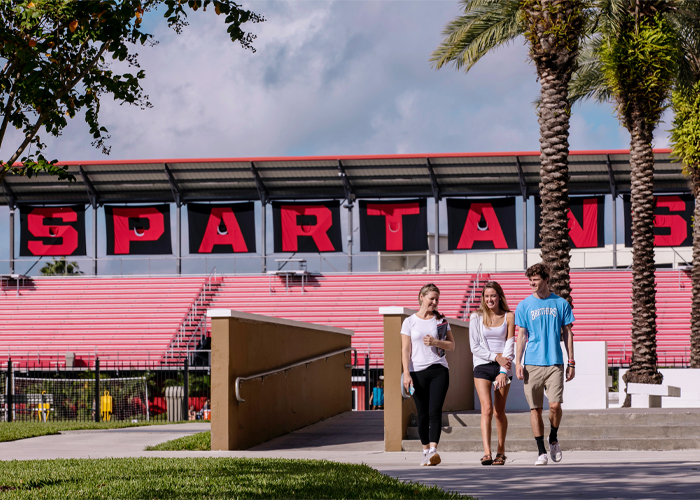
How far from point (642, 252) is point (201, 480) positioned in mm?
13764

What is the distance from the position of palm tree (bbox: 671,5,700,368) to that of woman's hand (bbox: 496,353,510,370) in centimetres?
1195

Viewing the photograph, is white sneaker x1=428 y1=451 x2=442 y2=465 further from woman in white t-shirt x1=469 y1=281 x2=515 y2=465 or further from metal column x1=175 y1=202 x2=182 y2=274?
metal column x1=175 y1=202 x2=182 y2=274

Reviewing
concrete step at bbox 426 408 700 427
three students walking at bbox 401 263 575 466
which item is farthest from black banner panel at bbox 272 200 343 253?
three students walking at bbox 401 263 575 466

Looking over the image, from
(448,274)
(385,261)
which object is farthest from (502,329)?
(385,261)

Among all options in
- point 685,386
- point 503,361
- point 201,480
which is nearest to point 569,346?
point 503,361

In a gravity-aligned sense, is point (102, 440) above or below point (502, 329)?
below

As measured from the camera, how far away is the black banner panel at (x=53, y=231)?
37.6 m

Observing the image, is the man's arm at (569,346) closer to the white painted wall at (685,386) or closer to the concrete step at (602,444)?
the concrete step at (602,444)

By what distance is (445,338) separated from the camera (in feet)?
26.5

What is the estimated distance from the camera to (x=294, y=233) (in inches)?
1439

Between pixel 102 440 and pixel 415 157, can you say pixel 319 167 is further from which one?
pixel 102 440

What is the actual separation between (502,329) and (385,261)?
32087 mm

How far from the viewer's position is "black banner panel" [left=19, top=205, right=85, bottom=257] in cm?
3762

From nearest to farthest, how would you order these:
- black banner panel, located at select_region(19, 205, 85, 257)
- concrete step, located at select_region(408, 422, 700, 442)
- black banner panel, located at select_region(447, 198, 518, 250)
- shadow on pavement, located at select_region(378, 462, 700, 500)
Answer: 1. shadow on pavement, located at select_region(378, 462, 700, 500)
2. concrete step, located at select_region(408, 422, 700, 442)
3. black banner panel, located at select_region(447, 198, 518, 250)
4. black banner panel, located at select_region(19, 205, 85, 257)
